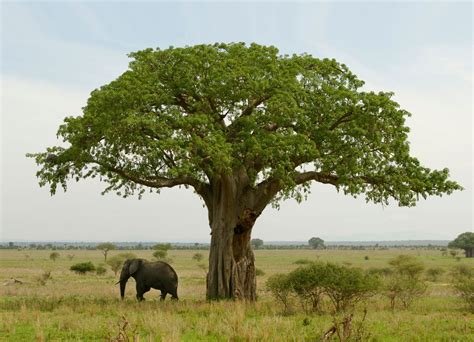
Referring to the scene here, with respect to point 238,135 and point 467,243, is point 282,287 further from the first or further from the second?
point 467,243

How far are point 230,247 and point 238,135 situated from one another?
15.5 feet

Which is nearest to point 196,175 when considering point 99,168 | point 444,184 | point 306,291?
point 99,168

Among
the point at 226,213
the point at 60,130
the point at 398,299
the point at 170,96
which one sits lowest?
the point at 398,299

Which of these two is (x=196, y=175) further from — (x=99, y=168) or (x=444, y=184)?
(x=444, y=184)

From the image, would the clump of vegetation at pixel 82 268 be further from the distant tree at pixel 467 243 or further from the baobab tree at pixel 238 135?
the distant tree at pixel 467 243

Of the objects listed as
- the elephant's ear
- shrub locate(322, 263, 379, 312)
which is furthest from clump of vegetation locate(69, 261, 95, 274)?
shrub locate(322, 263, 379, 312)

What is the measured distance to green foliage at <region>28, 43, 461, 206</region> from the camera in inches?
744

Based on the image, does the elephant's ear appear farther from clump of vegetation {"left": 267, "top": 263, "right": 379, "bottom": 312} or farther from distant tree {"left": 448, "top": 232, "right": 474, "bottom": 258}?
distant tree {"left": 448, "top": 232, "right": 474, "bottom": 258}

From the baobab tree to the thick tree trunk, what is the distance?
0.04m

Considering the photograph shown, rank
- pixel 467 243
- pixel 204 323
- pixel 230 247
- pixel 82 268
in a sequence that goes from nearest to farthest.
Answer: pixel 204 323, pixel 230 247, pixel 82 268, pixel 467 243

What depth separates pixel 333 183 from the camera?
2283 centimetres

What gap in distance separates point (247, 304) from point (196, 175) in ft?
17.5

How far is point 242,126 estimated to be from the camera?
20391 millimetres

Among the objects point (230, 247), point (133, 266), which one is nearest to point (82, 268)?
point (133, 266)
